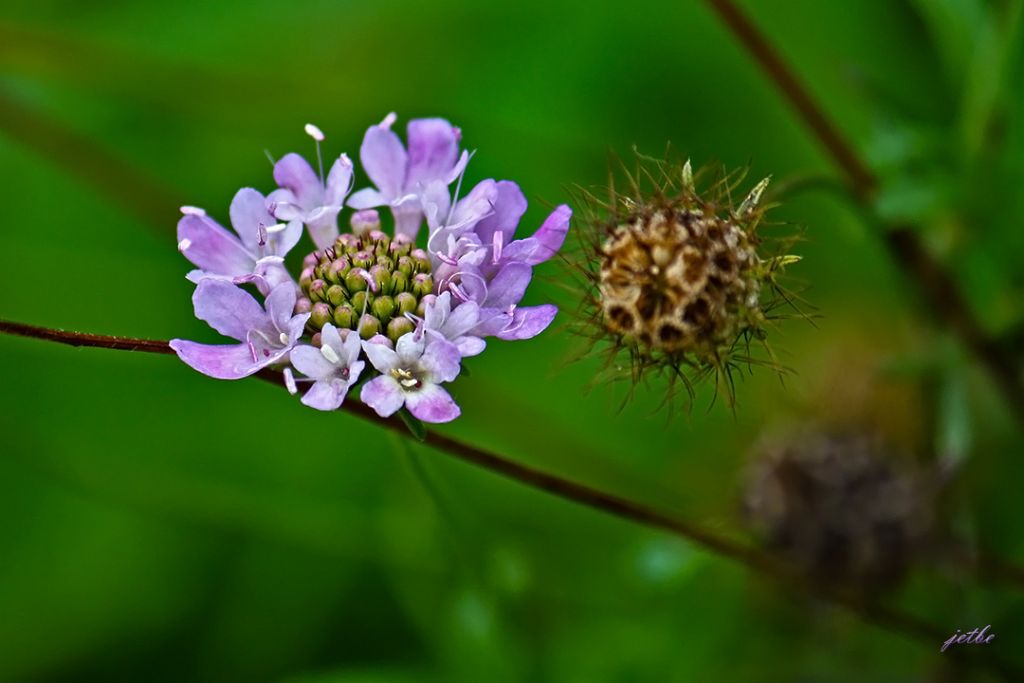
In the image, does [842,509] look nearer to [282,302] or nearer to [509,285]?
[509,285]

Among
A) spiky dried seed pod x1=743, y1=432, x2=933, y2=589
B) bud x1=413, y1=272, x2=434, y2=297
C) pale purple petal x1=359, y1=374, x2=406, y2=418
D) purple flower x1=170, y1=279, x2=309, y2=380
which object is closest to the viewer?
pale purple petal x1=359, y1=374, x2=406, y2=418

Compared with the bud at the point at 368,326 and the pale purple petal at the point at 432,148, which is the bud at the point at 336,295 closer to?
the bud at the point at 368,326

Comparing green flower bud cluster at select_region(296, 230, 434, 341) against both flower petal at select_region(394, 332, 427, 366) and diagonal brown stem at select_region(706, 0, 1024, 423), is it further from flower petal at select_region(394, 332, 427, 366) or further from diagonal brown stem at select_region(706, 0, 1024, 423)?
diagonal brown stem at select_region(706, 0, 1024, 423)

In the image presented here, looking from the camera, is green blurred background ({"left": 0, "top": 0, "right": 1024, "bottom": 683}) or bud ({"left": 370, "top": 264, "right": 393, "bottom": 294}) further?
green blurred background ({"left": 0, "top": 0, "right": 1024, "bottom": 683})

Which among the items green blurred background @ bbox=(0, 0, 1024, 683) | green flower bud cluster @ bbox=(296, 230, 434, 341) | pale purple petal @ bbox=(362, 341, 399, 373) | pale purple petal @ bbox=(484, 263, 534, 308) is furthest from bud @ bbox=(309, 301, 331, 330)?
green blurred background @ bbox=(0, 0, 1024, 683)

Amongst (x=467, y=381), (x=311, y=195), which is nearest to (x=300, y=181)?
(x=311, y=195)

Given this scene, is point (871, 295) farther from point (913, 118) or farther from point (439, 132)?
point (439, 132)

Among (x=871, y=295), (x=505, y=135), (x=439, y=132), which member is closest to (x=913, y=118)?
(x=871, y=295)

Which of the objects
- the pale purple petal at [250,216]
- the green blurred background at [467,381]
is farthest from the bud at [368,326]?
the green blurred background at [467,381]
